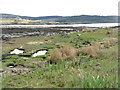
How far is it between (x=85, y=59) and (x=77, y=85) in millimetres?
7351

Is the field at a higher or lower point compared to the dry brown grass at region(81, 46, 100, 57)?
lower

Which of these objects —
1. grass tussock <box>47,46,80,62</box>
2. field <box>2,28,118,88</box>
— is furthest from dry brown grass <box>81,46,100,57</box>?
grass tussock <box>47,46,80,62</box>

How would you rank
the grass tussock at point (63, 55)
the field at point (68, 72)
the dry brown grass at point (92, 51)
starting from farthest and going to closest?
the dry brown grass at point (92, 51)
the grass tussock at point (63, 55)
the field at point (68, 72)

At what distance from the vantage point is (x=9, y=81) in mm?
13305

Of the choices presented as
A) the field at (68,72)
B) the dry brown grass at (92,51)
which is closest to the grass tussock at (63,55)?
the field at (68,72)

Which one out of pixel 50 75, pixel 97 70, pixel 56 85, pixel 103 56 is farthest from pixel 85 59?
pixel 56 85

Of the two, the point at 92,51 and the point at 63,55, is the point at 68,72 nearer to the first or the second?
the point at 63,55

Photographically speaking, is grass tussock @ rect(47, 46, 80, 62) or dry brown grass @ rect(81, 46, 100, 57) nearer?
grass tussock @ rect(47, 46, 80, 62)

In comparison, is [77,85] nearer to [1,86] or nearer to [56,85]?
[56,85]

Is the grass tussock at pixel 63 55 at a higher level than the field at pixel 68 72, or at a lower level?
higher

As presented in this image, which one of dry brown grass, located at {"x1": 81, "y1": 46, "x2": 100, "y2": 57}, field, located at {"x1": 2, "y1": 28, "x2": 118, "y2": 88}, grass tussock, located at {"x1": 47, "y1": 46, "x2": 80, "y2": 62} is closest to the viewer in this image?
→ field, located at {"x1": 2, "y1": 28, "x2": 118, "y2": 88}

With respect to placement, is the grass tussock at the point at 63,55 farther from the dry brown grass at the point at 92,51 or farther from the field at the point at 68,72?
the dry brown grass at the point at 92,51

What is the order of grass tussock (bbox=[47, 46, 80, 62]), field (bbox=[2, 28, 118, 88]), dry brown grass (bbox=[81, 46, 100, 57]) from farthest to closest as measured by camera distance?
dry brown grass (bbox=[81, 46, 100, 57]) < grass tussock (bbox=[47, 46, 80, 62]) < field (bbox=[2, 28, 118, 88])

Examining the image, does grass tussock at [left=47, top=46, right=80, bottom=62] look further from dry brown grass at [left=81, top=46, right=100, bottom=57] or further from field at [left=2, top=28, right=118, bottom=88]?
dry brown grass at [left=81, top=46, right=100, bottom=57]
